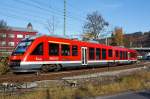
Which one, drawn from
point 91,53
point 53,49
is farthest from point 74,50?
point 91,53

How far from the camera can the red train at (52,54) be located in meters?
23.1

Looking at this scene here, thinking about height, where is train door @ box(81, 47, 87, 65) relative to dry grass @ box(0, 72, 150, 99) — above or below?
above

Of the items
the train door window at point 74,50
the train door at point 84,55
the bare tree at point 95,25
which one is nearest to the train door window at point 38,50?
the train door window at point 74,50

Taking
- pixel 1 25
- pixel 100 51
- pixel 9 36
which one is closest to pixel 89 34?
pixel 1 25

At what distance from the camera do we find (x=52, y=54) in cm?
2531

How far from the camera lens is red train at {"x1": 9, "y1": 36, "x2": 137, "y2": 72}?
75.9 feet

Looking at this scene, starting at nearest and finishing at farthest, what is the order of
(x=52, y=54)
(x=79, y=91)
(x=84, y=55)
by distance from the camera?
(x=79, y=91) → (x=52, y=54) → (x=84, y=55)

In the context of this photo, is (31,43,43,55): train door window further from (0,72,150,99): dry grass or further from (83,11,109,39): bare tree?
(83,11,109,39): bare tree

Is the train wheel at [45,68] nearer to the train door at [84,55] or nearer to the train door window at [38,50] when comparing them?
the train door window at [38,50]

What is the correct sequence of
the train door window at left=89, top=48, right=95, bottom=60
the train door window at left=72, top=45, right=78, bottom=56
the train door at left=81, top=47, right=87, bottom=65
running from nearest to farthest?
the train door window at left=72, top=45, right=78, bottom=56
the train door at left=81, top=47, right=87, bottom=65
the train door window at left=89, top=48, right=95, bottom=60

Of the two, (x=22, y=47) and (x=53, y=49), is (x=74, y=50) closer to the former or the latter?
(x=53, y=49)

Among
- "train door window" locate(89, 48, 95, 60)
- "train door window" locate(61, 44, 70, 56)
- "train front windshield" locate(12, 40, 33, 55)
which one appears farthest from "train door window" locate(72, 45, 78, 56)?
"train front windshield" locate(12, 40, 33, 55)

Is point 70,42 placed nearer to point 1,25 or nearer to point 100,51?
point 100,51

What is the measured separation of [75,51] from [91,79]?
9062mm
